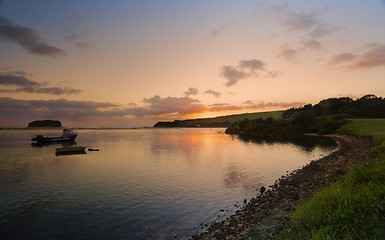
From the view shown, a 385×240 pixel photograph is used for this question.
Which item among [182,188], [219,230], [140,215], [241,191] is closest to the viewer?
[219,230]

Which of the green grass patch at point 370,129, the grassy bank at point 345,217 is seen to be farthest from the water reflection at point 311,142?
the grassy bank at point 345,217

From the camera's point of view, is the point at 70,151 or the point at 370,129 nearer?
the point at 70,151

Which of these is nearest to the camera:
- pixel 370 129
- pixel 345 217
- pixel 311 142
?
pixel 345 217

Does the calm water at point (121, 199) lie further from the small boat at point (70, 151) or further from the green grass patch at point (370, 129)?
the green grass patch at point (370, 129)

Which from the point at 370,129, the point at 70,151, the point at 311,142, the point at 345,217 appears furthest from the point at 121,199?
the point at 370,129

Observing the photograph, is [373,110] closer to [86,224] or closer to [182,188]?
[182,188]

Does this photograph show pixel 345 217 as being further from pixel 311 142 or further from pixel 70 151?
pixel 311 142

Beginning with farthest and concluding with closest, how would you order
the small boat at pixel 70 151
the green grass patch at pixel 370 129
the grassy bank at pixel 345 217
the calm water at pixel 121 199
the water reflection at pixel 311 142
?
the water reflection at pixel 311 142
the green grass patch at pixel 370 129
the small boat at pixel 70 151
the calm water at pixel 121 199
the grassy bank at pixel 345 217

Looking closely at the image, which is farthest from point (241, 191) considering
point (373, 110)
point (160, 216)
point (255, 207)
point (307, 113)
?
point (373, 110)

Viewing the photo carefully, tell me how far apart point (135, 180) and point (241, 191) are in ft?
41.7

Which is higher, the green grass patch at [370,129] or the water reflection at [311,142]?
the green grass patch at [370,129]

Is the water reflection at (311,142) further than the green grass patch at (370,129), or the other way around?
the water reflection at (311,142)

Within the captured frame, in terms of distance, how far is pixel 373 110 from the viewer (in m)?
118

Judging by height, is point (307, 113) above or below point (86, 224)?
above
